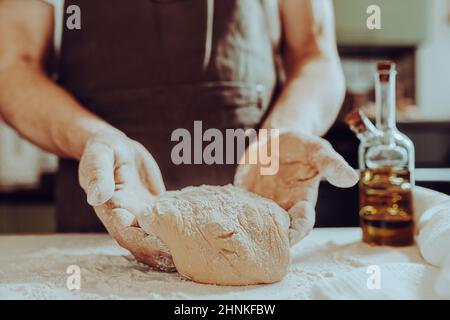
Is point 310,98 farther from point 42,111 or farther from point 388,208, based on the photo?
point 42,111

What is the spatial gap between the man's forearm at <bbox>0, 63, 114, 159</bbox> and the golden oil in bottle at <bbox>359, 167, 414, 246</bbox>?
437 mm

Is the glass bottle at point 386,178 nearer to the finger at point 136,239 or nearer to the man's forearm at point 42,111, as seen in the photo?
the finger at point 136,239

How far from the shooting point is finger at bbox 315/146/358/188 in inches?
22.4

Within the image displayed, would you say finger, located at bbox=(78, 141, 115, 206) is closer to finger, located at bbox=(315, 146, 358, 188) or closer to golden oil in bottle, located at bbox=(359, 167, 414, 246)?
finger, located at bbox=(315, 146, 358, 188)

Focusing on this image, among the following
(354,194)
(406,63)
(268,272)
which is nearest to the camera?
(268,272)

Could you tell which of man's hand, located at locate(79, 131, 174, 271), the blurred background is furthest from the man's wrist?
the blurred background

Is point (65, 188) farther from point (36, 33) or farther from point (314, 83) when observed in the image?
point (314, 83)

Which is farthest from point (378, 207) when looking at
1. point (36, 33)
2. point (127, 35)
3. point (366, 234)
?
point (36, 33)

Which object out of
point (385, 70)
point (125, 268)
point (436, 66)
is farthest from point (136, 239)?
point (436, 66)

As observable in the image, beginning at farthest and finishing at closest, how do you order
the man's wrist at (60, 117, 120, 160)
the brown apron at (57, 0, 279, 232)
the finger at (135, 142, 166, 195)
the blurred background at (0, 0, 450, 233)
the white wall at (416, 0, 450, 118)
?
the white wall at (416, 0, 450, 118), the blurred background at (0, 0, 450, 233), the brown apron at (57, 0, 279, 232), the man's wrist at (60, 117, 120, 160), the finger at (135, 142, 166, 195)

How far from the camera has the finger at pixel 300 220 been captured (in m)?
0.59

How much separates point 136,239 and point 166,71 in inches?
16.5

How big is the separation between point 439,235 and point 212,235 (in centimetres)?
27

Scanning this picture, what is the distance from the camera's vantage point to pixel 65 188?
958mm
